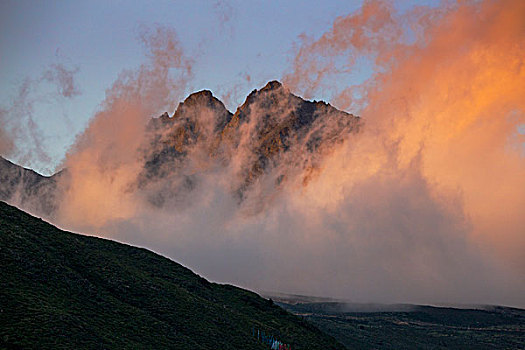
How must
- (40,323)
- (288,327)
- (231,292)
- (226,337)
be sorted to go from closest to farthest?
1. (40,323)
2. (226,337)
3. (288,327)
4. (231,292)

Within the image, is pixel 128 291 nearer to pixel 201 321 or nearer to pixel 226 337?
pixel 201 321

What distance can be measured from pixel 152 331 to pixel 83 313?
1050cm

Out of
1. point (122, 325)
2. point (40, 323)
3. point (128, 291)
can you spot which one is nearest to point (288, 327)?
point (128, 291)

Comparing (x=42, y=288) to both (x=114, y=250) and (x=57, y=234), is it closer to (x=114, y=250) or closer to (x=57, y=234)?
(x=57, y=234)

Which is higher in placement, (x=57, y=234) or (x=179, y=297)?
(x=57, y=234)

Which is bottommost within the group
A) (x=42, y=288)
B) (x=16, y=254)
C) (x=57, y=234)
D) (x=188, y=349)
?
(x=188, y=349)

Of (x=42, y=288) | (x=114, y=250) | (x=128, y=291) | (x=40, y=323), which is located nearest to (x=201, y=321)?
(x=128, y=291)

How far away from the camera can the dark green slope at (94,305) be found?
53.9 m

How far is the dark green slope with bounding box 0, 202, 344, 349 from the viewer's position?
5394cm

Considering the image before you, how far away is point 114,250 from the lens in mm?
118812

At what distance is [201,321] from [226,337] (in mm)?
5684

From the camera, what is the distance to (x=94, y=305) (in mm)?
69375

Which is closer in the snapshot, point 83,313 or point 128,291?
point 83,313

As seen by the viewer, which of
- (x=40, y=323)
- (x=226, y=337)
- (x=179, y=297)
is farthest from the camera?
(x=179, y=297)
